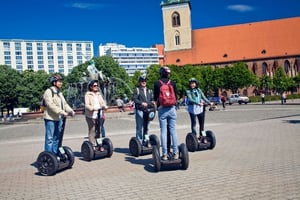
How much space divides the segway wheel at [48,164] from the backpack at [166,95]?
8.12 feet

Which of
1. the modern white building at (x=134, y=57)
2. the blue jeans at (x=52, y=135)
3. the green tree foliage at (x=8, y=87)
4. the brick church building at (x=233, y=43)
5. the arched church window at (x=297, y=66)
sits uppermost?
the modern white building at (x=134, y=57)

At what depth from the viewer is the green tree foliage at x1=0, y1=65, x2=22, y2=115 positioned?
57781 millimetres

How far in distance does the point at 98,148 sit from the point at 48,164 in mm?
1778

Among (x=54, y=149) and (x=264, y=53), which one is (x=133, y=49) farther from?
(x=54, y=149)

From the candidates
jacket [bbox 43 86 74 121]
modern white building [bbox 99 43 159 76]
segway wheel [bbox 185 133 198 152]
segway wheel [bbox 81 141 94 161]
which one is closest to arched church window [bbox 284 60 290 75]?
segway wheel [bbox 185 133 198 152]

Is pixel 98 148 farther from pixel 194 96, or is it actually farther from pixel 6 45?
pixel 6 45

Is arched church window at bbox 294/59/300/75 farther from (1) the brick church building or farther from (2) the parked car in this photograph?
(2) the parked car

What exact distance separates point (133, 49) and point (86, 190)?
178795 mm

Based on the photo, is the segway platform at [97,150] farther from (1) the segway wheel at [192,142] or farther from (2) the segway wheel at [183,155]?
(2) the segway wheel at [183,155]

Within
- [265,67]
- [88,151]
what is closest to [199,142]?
[88,151]

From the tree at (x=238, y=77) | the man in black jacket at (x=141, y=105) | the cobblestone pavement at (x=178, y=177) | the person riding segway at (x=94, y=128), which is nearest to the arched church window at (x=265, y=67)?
the tree at (x=238, y=77)

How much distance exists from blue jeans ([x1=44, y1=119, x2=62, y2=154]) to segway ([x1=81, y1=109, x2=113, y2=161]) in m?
1.05

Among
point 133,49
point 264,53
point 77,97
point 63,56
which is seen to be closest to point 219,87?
point 264,53

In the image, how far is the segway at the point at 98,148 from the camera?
8398mm
